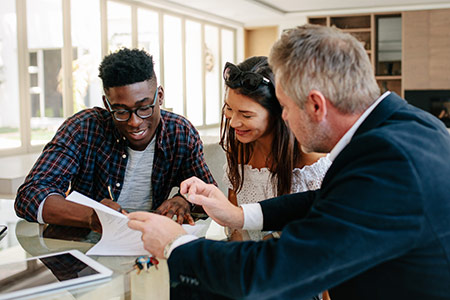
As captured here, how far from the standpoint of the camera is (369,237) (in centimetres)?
87

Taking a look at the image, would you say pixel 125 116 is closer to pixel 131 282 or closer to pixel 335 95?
pixel 131 282

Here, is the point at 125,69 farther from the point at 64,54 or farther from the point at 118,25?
the point at 118,25

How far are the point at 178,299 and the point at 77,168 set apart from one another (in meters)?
1.05

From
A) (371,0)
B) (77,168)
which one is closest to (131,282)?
(77,168)

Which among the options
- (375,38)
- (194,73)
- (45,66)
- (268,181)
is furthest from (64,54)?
(375,38)

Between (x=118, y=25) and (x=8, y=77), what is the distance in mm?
2303

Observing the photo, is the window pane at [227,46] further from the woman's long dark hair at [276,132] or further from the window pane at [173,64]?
the woman's long dark hair at [276,132]

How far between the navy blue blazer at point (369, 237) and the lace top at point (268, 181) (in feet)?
3.00

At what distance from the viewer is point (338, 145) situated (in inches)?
41.6

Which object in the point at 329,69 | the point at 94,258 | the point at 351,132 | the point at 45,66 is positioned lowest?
the point at 94,258

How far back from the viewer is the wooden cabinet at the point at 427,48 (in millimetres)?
9242

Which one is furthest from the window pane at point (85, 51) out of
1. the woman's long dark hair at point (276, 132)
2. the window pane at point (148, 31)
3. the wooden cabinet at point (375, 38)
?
the wooden cabinet at point (375, 38)

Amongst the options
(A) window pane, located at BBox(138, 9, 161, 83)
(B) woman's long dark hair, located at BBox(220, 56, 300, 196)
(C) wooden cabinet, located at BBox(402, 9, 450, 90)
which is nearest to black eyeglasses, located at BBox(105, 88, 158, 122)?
(B) woman's long dark hair, located at BBox(220, 56, 300, 196)

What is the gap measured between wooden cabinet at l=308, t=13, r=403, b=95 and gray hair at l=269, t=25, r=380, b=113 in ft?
29.1
